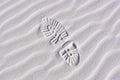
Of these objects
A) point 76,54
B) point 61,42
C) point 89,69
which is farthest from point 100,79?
point 61,42

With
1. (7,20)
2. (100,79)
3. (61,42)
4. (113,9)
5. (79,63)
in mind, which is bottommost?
(100,79)

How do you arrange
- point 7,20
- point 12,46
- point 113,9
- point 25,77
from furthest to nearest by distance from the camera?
1. point 113,9
2. point 7,20
3. point 12,46
4. point 25,77

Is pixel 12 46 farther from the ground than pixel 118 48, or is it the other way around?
pixel 12 46

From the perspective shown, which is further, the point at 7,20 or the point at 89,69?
the point at 7,20

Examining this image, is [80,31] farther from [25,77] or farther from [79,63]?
[25,77]

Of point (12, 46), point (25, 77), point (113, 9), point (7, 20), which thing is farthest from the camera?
point (113, 9)

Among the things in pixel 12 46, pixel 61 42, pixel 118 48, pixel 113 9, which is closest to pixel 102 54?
pixel 118 48
